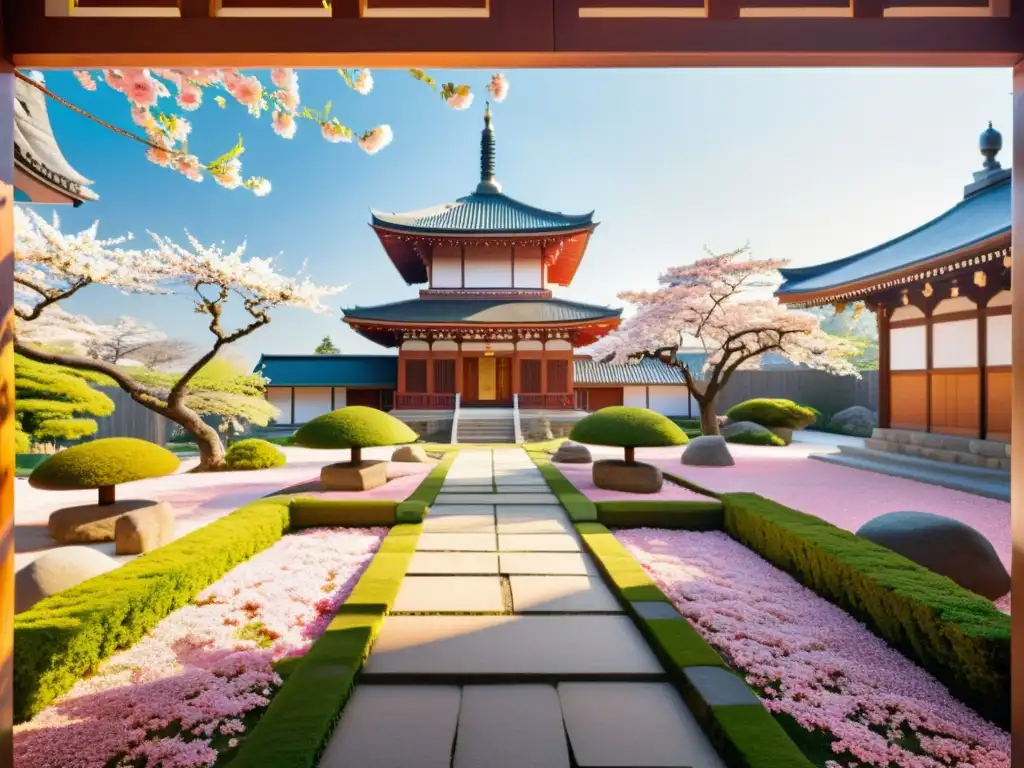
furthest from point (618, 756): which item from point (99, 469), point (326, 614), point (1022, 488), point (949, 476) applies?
point (949, 476)

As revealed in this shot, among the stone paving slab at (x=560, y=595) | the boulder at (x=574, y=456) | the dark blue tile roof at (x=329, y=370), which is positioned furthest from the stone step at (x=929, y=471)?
the dark blue tile roof at (x=329, y=370)

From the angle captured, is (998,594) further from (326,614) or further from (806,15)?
(326,614)

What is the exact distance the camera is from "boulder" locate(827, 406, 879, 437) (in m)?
19.0

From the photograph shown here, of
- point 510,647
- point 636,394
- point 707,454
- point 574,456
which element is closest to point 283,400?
point 574,456

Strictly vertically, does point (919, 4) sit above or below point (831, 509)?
above

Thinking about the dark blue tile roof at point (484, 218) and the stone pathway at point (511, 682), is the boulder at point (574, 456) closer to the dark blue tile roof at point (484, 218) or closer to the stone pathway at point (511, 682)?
the stone pathway at point (511, 682)

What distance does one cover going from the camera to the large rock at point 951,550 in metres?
3.96

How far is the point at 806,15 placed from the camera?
182 centimetres

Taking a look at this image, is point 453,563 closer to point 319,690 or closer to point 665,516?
point 319,690

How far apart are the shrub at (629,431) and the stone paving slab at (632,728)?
5.00m

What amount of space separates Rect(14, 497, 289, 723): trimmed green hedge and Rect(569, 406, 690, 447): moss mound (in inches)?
194

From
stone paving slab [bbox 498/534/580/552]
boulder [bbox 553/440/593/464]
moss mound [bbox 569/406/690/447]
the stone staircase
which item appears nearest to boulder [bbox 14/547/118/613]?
stone paving slab [bbox 498/534/580/552]

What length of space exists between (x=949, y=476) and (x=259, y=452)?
13.7 metres

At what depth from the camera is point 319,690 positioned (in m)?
2.40
